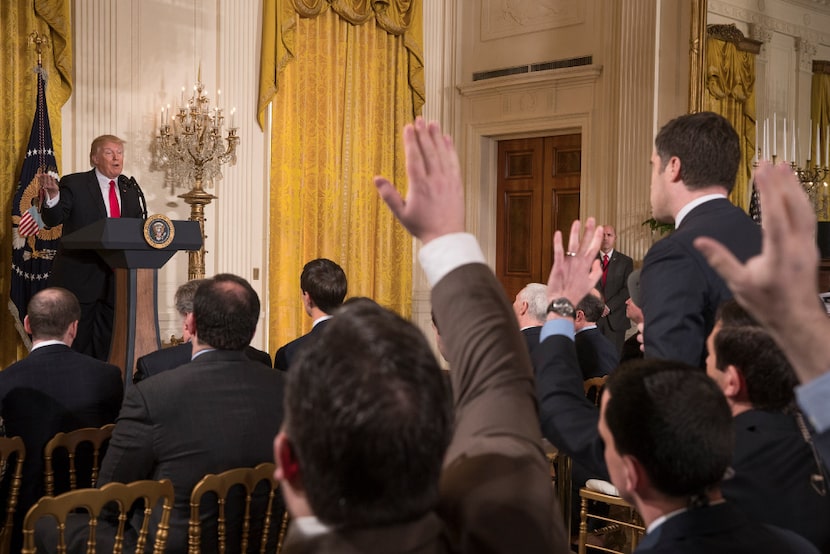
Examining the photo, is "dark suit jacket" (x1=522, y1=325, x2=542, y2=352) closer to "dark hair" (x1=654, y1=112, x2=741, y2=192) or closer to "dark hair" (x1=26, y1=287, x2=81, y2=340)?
"dark hair" (x1=654, y1=112, x2=741, y2=192)

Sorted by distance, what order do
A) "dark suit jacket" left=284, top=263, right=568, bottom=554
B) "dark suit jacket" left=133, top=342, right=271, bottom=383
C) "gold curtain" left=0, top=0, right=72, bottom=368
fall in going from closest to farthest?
"dark suit jacket" left=284, top=263, right=568, bottom=554
"dark suit jacket" left=133, top=342, right=271, bottom=383
"gold curtain" left=0, top=0, right=72, bottom=368

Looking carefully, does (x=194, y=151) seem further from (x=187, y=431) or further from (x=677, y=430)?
(x=677, y=430)

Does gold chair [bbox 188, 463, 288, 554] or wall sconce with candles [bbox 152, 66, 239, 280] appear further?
wall sconce with candles [bbox 152, 66, 239, 280]

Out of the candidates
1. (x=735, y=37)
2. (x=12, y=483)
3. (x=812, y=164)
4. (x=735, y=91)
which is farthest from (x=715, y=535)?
(x=735, y=37)

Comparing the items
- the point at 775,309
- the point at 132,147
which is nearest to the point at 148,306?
the point at 132,147

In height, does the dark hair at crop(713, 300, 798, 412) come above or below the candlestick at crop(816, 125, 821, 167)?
below

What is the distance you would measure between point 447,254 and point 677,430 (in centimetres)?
52

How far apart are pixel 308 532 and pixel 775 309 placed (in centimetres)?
53

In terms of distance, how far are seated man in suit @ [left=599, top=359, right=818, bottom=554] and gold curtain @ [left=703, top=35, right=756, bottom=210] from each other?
6675 millimetres

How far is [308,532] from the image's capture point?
3.08 feet

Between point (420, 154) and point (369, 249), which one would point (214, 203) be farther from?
point (420, 154)

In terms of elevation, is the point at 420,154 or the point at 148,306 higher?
the point at 420,154

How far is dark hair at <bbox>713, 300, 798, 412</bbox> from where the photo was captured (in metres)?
1.87

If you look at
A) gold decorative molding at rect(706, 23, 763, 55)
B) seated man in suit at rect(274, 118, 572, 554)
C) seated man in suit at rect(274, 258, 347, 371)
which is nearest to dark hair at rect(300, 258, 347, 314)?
seated man in suit at rect(274, 258, 347, 371)
